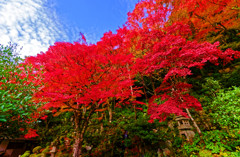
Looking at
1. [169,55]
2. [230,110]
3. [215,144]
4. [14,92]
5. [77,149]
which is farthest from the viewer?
[169,55]

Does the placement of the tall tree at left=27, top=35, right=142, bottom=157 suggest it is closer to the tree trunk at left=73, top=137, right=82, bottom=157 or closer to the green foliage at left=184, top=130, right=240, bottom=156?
the tree trunk at left=73, top=137, right=82, bottom=157

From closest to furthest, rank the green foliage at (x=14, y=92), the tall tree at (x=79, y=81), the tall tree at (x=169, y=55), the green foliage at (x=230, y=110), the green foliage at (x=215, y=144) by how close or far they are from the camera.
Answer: the green foliage at (x=14, y=92) → the green foliage at (x=215, y=144) → the green foliage at (x=230, y=110) → the tall tree at (x=169, y=55) → the tall tree at (x=79, y=81)

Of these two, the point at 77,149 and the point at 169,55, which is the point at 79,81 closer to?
the point at 77,149

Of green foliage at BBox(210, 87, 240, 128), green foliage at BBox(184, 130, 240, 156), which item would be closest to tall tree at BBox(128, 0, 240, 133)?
green foliage at BBox(210, 87, 240, 128)

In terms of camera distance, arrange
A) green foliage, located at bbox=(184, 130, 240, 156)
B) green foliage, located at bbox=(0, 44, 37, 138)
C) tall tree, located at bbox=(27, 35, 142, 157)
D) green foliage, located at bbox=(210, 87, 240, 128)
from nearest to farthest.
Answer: green foliage, located at bbox=(0, 44, 37, 138)
green foliage, located at bbox=(184, 130, 240, 156)
green foliage, located at bbox=(210, 87, 240, 128)
tall tree, located at bbox=(27, 35, 142, 157)

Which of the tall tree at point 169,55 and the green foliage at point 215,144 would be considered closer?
the green foliage at point 215,144

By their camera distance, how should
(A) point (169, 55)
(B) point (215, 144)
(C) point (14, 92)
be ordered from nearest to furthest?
(C) point (14, 92) → (B) point (215, 144) → (A) point (169, 55)

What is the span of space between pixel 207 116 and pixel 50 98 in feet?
33.1

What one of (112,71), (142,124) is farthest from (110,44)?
(142,124)

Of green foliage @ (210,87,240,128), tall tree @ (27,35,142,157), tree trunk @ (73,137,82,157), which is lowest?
tree trunk @ (73,137,82,157)

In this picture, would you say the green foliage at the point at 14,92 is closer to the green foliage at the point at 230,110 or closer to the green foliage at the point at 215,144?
the green foliage at the point at 215,144

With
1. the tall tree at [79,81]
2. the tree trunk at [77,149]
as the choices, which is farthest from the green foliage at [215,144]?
the tree trunk at [77,149]

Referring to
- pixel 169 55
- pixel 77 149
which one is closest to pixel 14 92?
pixel 77 149

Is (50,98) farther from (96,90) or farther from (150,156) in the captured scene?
(150,156)
